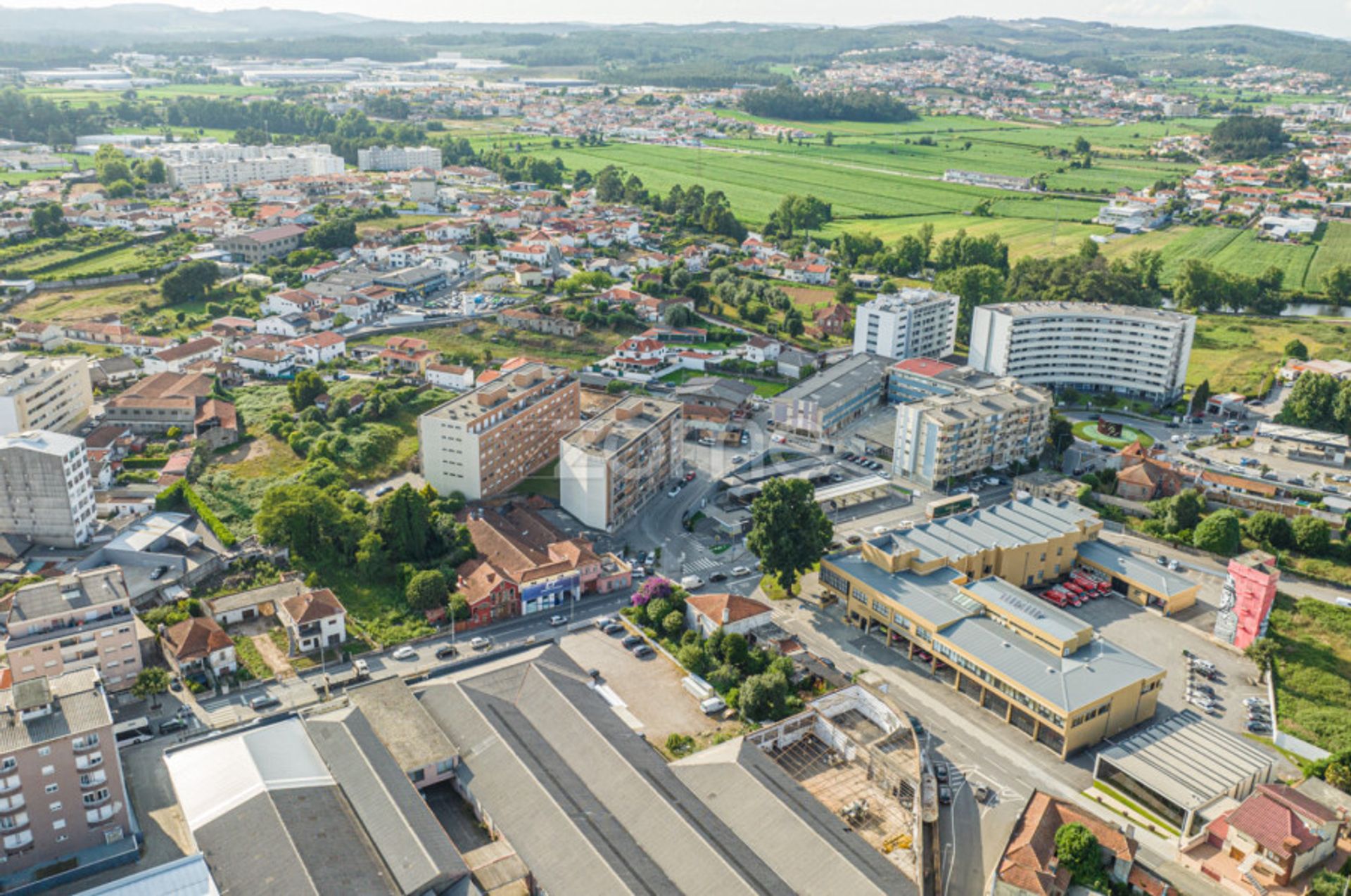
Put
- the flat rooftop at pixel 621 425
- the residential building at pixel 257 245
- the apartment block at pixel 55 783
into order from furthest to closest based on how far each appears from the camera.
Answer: the residential building at pixel 257 245, the flat rooftop at pixel 621 425, the apartment block at pixel 55 783

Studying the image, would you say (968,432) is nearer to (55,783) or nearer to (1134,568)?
(1134,568)

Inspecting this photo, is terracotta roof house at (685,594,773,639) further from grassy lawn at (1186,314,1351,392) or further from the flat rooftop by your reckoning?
grassy lawn at (1186,314,1351,392)

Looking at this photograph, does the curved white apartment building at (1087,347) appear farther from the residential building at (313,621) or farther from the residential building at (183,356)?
the residential building at (183,356)

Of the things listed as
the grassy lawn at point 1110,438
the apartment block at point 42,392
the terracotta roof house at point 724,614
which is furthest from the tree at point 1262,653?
the apartment block at point 42,392

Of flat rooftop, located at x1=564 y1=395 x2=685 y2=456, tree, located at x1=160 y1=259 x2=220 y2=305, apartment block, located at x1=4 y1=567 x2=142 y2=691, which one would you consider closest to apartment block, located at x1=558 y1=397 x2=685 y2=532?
flat rooftop, located at x1=564 y1=395 x2=685 y2=456

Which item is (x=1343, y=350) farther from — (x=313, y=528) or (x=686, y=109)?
(x=686, y=109)

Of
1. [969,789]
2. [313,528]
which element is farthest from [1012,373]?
[313,528]
